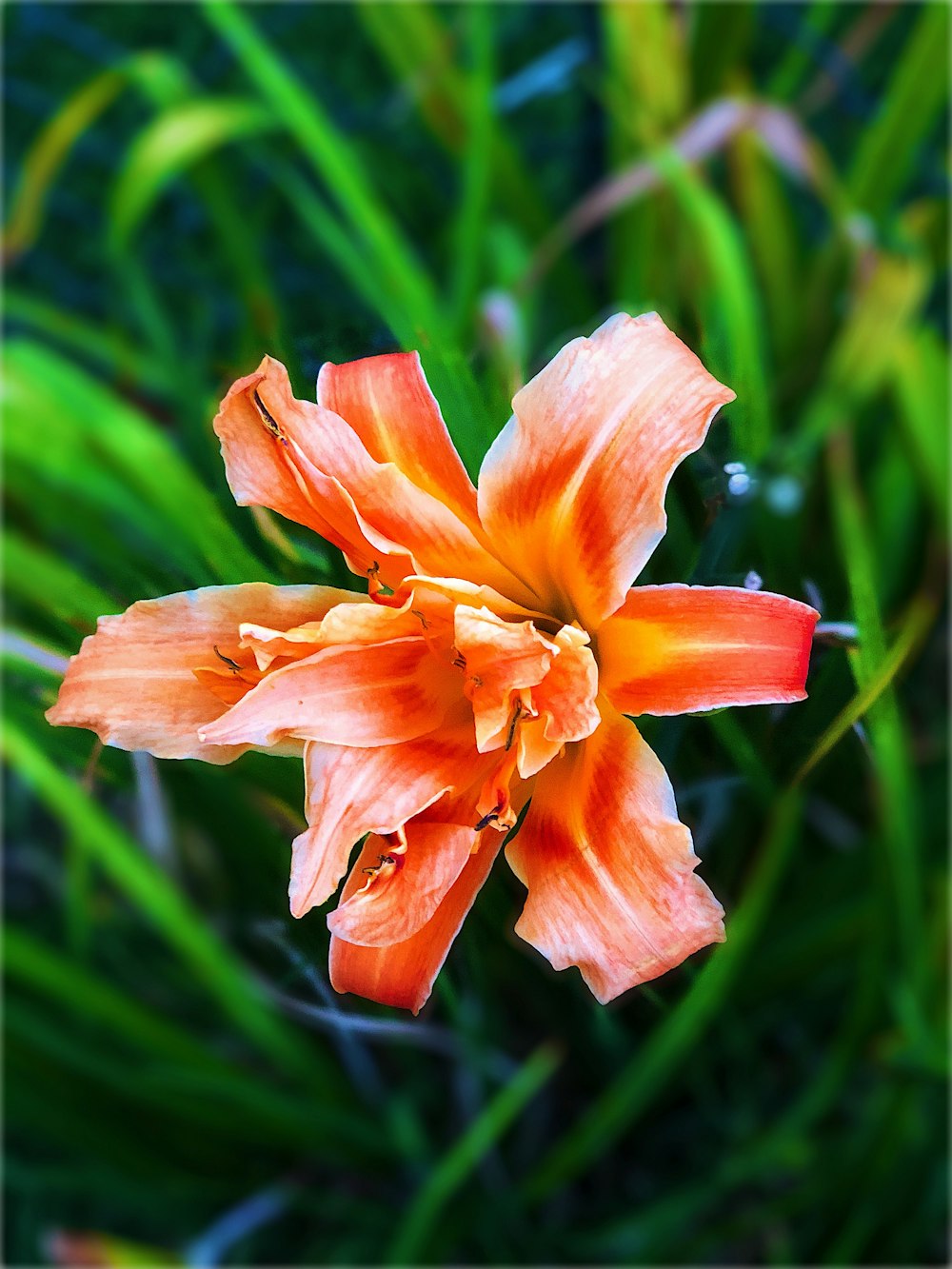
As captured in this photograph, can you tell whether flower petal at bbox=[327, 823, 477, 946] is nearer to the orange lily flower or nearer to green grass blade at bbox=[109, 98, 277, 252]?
the orange lily flower

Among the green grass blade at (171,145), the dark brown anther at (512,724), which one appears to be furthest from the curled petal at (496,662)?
the green grass blade at (171,145)

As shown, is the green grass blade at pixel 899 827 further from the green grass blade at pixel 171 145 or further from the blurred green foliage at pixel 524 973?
the green grass blade at pixel 171 145

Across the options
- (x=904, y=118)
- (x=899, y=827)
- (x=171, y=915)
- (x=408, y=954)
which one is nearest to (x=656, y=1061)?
(x=899, y=827)

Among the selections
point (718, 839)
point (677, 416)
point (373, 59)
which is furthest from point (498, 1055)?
point (373, 59)

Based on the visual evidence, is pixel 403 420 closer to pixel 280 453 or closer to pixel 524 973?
pixel 280 453

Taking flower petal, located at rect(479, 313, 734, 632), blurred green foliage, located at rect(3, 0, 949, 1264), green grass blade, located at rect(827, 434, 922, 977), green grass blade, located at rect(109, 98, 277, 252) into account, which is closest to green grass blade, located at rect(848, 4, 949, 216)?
A: blurred green foliage, located at rect(3, 0, 949, 1264)
